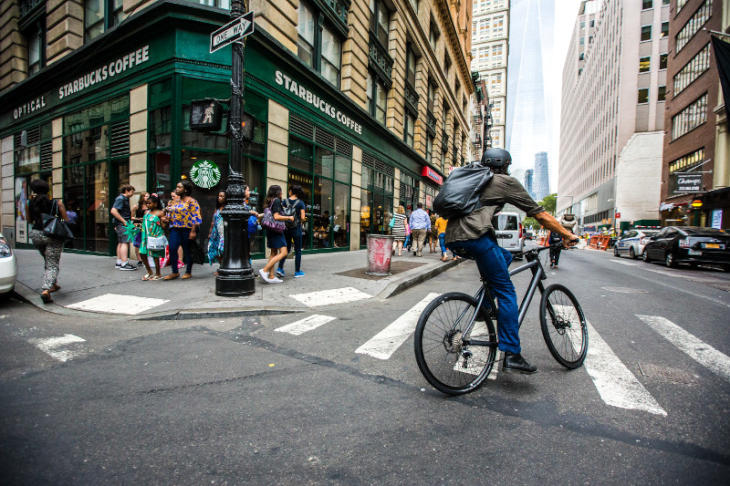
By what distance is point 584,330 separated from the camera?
11.3 feet

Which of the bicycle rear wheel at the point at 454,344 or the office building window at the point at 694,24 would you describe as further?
the office building window at the point at 694,24

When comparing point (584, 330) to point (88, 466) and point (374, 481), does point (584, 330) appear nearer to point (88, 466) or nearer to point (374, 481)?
point (374, 481)

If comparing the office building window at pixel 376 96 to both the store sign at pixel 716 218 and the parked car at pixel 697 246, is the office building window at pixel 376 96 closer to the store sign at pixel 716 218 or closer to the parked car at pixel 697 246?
the parked car at pixel 697 246

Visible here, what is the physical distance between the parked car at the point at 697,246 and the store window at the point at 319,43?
13.9 meters

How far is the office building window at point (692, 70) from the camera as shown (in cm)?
2613

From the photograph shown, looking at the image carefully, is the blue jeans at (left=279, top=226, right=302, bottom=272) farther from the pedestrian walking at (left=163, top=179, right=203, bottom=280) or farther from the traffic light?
the traffic light

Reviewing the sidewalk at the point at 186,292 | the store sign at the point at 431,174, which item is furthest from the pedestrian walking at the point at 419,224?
the store sign at the point at 431,174

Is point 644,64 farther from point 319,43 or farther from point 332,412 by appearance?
point 332,412

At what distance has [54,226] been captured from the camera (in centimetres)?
548

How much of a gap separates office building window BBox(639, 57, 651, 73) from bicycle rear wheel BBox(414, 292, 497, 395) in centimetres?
6424

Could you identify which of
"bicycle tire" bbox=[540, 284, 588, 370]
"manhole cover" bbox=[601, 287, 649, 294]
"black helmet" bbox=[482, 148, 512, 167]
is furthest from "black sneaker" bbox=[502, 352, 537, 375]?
"manhole cover" bbox=[601, 287, 649, 294]

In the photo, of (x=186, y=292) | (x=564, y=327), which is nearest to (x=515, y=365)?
(x=564, y=327)

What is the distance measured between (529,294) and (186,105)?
944 centimetres

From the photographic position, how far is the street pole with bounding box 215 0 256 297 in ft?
18.9
